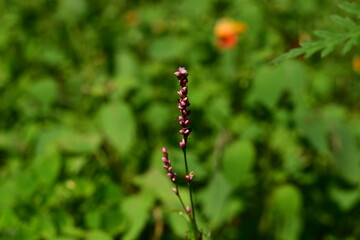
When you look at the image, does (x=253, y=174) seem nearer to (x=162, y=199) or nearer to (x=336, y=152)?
(x=336, y=152)

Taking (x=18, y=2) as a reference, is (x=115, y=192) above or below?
below

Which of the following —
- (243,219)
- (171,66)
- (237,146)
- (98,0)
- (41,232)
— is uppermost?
(98,0)

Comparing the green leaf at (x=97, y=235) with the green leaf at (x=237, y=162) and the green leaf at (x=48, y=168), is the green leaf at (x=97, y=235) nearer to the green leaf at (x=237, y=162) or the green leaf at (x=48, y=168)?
the green leaf at (x=48, y=168)

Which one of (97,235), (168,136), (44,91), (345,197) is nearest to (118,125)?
(168,136)

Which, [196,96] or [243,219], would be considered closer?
[243,219]

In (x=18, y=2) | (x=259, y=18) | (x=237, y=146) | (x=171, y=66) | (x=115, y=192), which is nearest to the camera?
(x=115, y=192)

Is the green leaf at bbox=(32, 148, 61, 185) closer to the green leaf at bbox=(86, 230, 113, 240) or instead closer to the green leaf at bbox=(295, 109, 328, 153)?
the green leaf at bbox=(86, 230, 113, 240)

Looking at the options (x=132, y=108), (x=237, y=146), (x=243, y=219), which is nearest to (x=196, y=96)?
(x=132, y=108)
